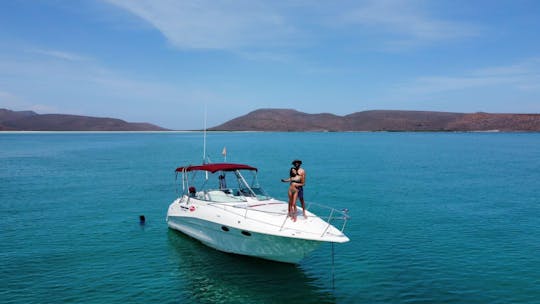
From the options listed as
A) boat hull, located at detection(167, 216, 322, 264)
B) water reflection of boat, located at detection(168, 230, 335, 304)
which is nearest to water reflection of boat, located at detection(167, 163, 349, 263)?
boat hull, located at detection(167, 216, 322, 264)

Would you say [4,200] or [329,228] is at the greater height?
[329,228]

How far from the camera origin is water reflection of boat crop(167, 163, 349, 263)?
14555 millimetres

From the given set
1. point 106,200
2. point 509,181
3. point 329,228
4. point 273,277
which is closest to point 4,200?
point 106,200

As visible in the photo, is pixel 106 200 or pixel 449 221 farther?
pixel 106 200

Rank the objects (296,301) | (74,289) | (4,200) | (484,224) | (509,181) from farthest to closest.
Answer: (509,181) < (4,200) < (484,224) < (74,289) < (296,301)

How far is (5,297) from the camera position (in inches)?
535

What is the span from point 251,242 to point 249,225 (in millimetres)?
841

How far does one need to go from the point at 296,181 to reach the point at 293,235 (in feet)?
7.03

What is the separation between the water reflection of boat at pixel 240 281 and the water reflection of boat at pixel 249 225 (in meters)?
0.53

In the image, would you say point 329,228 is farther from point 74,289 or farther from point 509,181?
point 509,181

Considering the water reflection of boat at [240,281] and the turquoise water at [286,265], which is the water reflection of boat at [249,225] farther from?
the turquoise water at [286,265]

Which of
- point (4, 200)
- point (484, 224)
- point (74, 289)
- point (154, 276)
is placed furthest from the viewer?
point (4, 200)

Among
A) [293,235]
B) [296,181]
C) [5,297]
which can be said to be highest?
[296,181]

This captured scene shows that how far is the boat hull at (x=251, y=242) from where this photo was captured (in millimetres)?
14688
